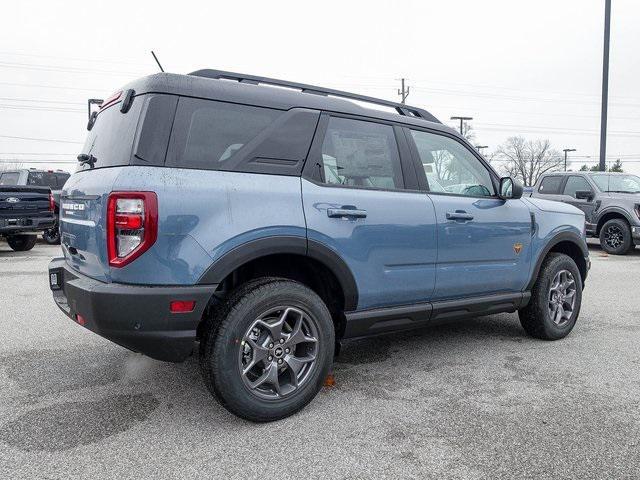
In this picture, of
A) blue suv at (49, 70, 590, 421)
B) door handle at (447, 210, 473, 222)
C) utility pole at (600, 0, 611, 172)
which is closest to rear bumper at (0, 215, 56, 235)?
blue suv at (49, 70, 590, 421)

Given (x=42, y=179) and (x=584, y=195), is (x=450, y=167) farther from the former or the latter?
(x=42, y=179)

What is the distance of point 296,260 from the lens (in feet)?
10.6

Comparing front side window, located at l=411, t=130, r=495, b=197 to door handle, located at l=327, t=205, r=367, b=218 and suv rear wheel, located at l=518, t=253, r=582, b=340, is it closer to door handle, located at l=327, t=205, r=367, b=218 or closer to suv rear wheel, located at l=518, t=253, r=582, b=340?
door handle, located at l=327, t=205, r=367, b=218

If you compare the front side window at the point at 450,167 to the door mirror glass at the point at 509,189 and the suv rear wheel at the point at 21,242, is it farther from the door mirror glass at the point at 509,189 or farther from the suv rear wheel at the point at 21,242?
the suv rear wheel at the point at 21,242

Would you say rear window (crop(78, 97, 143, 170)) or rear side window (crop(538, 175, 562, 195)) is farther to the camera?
rear side window (crop(538, 175, 562, 195))

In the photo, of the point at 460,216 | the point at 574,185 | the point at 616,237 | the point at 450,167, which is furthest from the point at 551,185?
the point at 460,216

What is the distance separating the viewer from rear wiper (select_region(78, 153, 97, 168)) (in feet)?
10.8

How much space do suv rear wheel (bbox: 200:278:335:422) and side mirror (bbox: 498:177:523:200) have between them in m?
1.96

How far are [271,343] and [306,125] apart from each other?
1340mm

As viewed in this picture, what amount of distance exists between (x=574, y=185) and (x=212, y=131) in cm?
1165

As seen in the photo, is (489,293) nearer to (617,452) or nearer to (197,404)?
(617,452)

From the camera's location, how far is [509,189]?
421 cm

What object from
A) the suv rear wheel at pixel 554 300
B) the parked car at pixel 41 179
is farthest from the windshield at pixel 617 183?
the parked car at pixel 41 179

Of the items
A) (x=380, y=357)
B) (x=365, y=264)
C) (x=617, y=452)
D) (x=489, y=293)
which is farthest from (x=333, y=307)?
(x=617, y=452)
